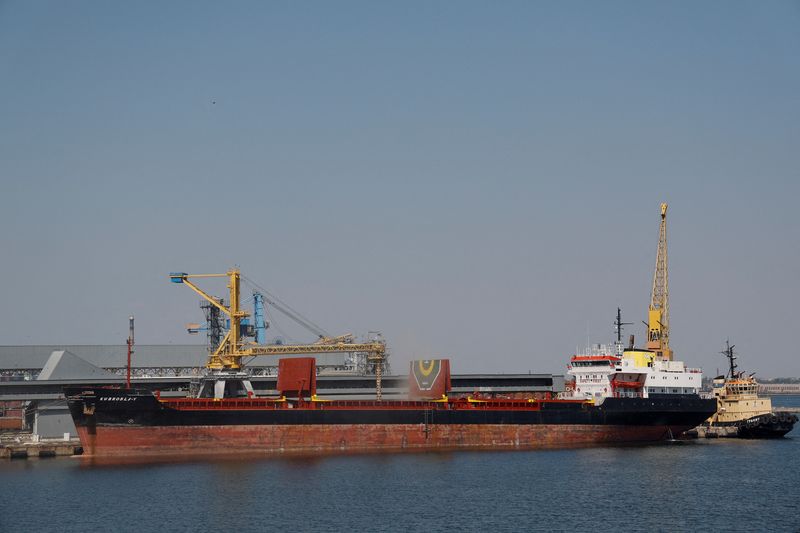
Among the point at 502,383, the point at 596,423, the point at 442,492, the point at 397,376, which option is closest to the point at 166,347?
the point at 397,376

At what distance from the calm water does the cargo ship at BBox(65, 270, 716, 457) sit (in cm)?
385

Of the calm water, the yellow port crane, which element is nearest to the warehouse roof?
the yellow port crane

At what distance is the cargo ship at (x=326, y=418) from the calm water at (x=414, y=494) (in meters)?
3.85

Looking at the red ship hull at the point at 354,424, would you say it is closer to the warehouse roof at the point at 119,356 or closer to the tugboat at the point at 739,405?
the tugboat at the point at 739,405

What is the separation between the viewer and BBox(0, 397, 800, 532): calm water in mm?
41281

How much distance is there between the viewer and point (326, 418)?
65.2 meters

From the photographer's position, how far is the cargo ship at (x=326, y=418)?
6162 centimetres

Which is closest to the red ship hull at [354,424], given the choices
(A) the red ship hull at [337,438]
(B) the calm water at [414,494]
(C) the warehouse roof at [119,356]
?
(A) the red ship hull at [337,438]

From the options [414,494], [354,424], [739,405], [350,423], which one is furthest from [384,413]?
[739,405]

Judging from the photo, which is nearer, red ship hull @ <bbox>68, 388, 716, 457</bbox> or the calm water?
the calm water

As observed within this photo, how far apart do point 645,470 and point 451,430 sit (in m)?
16.3

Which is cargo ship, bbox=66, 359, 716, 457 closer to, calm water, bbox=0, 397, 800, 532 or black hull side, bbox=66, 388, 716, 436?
black hull side, bbox=66, 388, 716, 436

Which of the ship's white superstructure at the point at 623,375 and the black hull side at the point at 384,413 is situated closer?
the black hull side at the point at 384,413

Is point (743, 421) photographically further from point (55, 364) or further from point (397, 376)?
point (55, 364)
